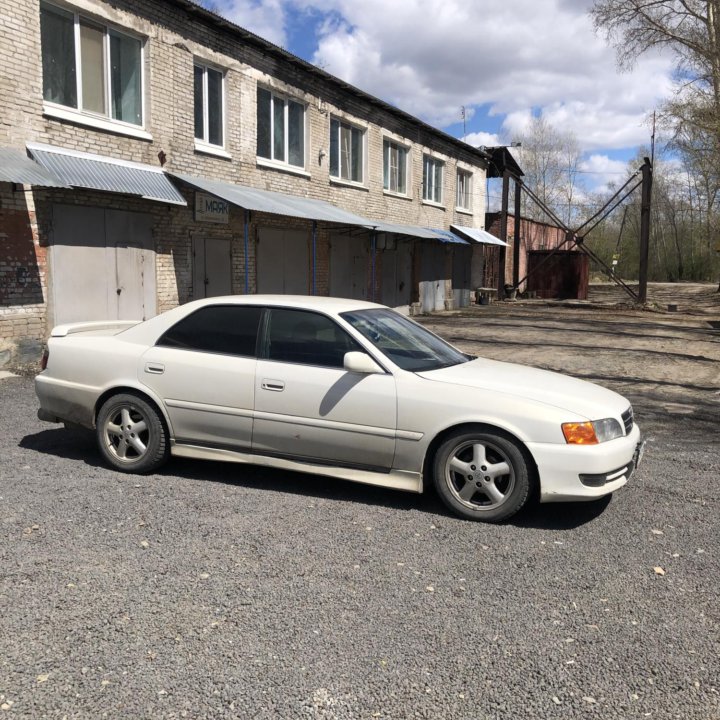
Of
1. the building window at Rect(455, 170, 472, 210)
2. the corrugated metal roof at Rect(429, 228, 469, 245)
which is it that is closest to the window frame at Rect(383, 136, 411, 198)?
the corrugated metal roof at Rect(429, 228, 469, 245)

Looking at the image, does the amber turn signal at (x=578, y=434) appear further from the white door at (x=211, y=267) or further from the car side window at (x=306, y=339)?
the white door at (x=211, y=267)

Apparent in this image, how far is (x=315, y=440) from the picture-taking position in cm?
486

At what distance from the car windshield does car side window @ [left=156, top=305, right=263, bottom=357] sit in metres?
0.73

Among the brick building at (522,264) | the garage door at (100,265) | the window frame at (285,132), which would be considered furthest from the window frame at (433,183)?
the garage door at (100,265)

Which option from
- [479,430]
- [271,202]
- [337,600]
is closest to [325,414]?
[479,430]

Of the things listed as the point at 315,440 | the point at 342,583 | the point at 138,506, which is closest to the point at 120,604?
the point at 342,583

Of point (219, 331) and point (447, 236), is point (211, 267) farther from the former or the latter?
point (447, 236)

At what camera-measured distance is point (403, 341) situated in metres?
5.33

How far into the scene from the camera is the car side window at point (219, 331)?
17.1 ft

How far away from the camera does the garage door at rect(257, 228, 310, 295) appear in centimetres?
1535

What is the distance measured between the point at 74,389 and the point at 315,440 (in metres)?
2.09

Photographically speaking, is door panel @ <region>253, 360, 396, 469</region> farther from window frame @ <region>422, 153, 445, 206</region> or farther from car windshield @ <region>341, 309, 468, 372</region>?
window frame @ <region>422, 153, 445, 206</region>

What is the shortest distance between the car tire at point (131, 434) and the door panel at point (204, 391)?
0.15m

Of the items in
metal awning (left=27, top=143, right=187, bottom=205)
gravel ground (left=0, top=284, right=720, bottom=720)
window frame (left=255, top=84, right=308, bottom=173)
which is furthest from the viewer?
window frame (left=255, top=84, right=308, bottom=173)
